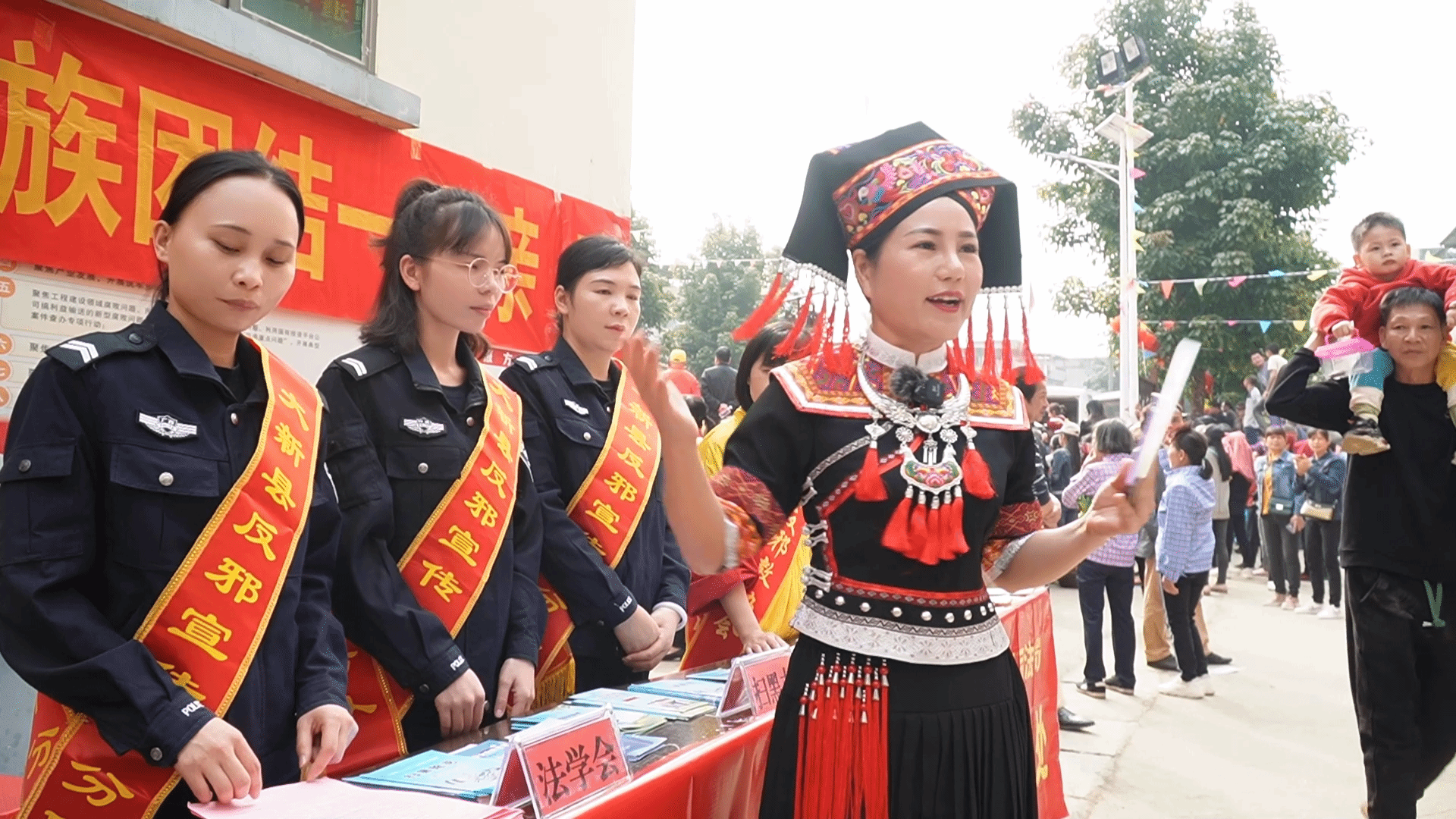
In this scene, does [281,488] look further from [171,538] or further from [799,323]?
[799,323]

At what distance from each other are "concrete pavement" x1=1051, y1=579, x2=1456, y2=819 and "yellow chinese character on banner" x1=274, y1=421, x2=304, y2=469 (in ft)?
12.3

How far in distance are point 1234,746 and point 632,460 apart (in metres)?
4.31

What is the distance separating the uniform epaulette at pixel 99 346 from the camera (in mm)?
1558

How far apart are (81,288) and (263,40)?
109cm

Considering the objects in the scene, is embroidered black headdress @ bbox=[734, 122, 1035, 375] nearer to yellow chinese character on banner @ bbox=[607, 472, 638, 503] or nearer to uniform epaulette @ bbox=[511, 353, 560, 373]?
yellow chinese character on banner @ bbox=[607, 472, 638, 503]

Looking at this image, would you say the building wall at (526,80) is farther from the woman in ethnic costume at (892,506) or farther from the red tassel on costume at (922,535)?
the red tassel on costume at (922,535)

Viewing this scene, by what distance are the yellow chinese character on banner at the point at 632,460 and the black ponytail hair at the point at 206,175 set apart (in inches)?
46.1

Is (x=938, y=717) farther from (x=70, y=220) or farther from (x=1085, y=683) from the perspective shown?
(x=1085, y=683)

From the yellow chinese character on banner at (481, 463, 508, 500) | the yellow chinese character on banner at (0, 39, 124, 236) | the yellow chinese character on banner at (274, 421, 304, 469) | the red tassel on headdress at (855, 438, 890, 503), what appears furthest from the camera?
the yellow chinese character on banner at (0, 39, 124, 236)

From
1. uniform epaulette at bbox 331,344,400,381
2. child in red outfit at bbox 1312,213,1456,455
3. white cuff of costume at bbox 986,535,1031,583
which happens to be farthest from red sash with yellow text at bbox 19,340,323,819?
child in red outfit at bbox 1312,213,1456,455

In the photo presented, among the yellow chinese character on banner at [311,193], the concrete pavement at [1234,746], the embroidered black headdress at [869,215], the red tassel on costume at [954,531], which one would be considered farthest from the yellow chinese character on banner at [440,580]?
the concrete pavement at [1234,746]

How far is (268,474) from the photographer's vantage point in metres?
1.72

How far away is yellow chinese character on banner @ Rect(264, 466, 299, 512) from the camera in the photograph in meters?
1.72

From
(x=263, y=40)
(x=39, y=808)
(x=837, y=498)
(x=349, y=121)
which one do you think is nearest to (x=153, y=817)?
(x=39, y=808)
